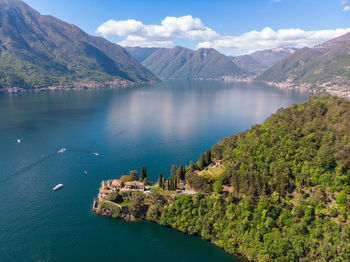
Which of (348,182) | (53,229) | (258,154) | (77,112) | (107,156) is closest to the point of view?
(348,182)

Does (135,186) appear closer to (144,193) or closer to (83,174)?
(144,193)

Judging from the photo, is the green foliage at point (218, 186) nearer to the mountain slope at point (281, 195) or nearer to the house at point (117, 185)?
the mountain slope at point (281, 195)

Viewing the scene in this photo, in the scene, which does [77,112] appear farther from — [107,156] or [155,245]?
[155,245]

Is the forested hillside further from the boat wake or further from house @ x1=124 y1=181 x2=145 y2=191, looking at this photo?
the boat wake

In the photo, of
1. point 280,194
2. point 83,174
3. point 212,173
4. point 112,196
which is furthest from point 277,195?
point 83,174

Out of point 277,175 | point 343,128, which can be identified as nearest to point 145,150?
point 277,175

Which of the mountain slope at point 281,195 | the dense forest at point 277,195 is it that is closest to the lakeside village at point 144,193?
the dense forest at point 277,195
